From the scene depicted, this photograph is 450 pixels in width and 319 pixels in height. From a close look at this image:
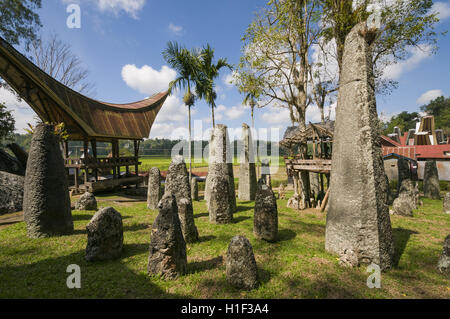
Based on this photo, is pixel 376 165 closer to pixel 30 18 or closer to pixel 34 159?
pixel 34 159

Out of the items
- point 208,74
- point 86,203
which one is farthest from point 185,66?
point 86,203

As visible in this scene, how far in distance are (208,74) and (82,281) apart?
1785cm

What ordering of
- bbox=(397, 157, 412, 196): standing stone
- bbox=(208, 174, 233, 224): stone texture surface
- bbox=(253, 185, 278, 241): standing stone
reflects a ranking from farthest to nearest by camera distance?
bbox=(397, 157, 412, 196): standing stone
bbox=(208, 174, 233, 224): stone texture surface
bbox=(253, 185, 278, 241): standing stone

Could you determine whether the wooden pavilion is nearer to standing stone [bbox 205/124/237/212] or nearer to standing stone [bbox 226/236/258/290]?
standing stone [bbox 205/124/237/212]

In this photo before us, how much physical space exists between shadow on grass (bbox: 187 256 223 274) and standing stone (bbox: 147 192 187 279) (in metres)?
0.38

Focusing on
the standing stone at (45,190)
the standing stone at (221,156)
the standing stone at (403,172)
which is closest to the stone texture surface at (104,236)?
the standing stone at (45,190)

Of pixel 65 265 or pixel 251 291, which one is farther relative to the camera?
pixel 65 265

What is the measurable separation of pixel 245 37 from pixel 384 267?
1384 centimetres

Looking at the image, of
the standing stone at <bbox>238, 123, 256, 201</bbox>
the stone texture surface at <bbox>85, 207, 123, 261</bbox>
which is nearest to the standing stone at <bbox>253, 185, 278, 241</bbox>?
the stone texture surface at <bbox>85, 207, 123, 261</bbox>

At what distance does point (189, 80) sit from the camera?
18.4 meters

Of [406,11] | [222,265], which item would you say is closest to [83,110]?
[222,265]

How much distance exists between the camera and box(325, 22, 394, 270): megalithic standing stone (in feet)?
16.4
